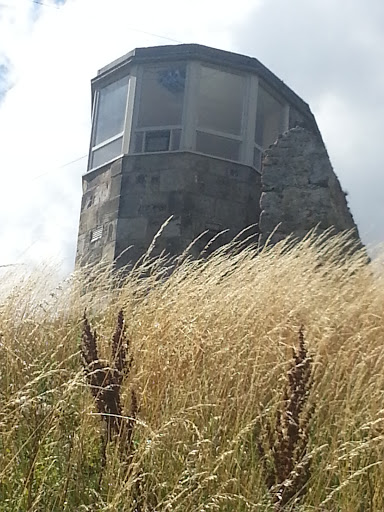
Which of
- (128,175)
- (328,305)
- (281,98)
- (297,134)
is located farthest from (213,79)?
(328,305)

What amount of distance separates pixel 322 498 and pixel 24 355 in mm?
1832

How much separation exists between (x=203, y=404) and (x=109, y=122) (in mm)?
10536

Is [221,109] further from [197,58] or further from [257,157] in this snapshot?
[257,157]

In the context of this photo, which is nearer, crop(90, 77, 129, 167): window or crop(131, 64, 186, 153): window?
crop(131, 64, 186, 153): window

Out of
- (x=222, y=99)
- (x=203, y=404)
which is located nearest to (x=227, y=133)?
(x=222, y=99)

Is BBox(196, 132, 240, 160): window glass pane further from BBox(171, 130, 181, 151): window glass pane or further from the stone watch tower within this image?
BBox(171, 130, 181, 151): window glass pane

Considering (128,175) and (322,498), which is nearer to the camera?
(322,498)

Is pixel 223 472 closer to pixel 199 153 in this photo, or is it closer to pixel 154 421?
pixel 154 421

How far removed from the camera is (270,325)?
4.25 m

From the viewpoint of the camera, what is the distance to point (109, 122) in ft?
42.2

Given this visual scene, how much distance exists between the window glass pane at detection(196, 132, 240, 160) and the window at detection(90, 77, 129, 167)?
1425mm

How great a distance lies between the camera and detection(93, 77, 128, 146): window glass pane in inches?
495

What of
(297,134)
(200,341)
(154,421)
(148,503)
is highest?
(297,134)

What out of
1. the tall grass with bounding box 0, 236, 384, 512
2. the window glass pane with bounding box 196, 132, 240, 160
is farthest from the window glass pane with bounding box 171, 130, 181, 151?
the tall grass with bounding box 0, 236, 384, 512
